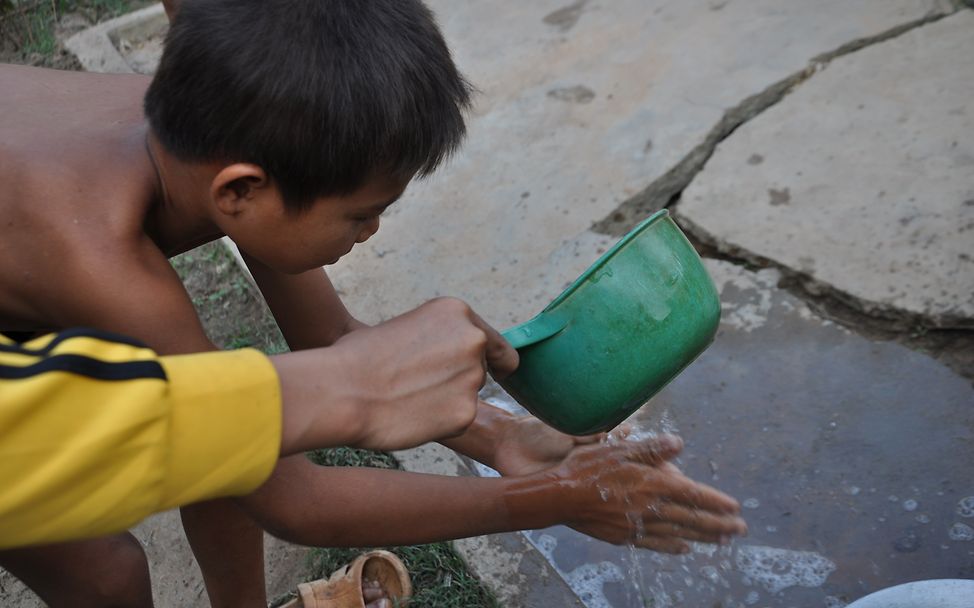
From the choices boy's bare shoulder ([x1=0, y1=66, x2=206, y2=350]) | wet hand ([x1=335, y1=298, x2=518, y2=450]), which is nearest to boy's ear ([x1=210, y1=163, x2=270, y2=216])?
boy's bare shoulder ([x1=0, y1=66, x2=206, y2=350])

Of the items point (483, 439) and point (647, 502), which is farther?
point (483, 439)

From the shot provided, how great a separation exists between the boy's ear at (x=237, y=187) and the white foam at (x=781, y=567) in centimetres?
131

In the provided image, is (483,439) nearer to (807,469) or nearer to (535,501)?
(535,501)

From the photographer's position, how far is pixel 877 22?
353 centimetres

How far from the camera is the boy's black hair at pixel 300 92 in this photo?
4.89 feet

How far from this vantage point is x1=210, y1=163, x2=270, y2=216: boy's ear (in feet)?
4.98

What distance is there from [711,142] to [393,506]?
1.98m

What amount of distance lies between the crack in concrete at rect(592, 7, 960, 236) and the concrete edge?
2.62 metres

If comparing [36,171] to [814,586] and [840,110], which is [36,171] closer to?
[814,586]

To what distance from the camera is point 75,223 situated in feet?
4.93

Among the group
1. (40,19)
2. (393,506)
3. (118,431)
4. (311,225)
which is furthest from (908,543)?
(40,19)

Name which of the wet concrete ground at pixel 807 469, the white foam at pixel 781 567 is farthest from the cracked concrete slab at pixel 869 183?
the white foam at pixel 781 567

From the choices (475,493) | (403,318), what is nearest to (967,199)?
(475,493)

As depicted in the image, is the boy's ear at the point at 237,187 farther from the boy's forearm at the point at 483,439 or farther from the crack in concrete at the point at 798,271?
the crack in concrete at the point at 798,271
